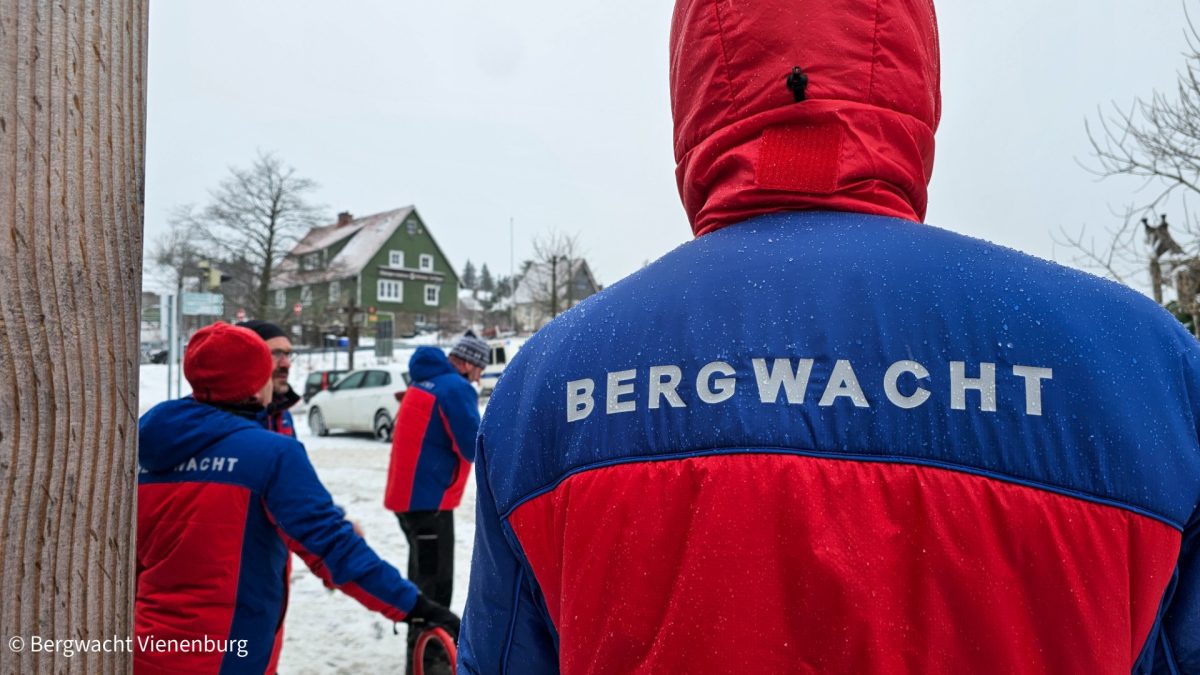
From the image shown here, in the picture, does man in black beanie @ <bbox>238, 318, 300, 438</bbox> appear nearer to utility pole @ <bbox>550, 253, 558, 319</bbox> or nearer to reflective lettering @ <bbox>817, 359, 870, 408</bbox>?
reflective lettering @ <bbox>817, 359, 870, 408</bbox>

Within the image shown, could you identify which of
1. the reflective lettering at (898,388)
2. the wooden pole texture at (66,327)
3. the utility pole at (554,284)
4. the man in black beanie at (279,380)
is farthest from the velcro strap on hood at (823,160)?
the utility pole at (554,284)

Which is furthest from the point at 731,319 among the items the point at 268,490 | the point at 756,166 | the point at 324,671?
the point at 324,671

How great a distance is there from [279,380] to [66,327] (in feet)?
11.0

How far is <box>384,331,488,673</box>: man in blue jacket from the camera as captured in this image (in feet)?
14.1

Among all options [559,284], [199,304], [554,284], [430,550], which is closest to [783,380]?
[430,550]

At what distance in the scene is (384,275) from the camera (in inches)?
1906

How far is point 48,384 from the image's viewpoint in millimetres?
1071

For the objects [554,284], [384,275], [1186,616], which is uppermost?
[384,275]

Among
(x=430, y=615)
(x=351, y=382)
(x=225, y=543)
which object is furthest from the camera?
(x=351, y=382)

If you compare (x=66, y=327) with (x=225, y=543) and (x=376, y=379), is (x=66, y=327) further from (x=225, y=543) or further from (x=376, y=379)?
(x=376, y=379)

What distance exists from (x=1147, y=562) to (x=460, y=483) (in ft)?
13.0

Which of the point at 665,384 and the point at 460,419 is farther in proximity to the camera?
the point at 460,419

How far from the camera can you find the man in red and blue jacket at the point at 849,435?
793mm

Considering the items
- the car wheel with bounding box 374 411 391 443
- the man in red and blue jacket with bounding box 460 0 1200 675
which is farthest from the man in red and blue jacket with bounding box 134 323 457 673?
the car wheel with bounding box 374 411 391 443
